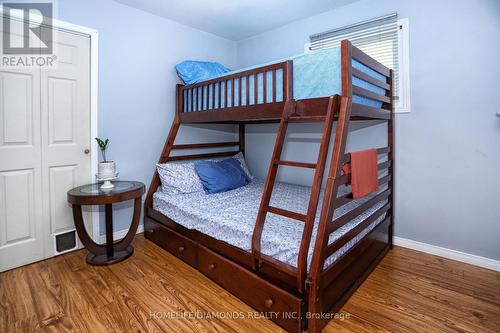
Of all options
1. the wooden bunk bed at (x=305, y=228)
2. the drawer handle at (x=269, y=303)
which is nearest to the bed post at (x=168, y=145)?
the wooden bunk bed at (x=305, y=228)

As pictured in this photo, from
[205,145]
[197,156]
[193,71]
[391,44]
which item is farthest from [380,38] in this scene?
[197,156]

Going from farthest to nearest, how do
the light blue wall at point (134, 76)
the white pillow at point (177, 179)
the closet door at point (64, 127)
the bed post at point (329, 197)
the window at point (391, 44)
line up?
the white pillow at point (177, 179)
the light blue wall at point (134, 76)
the window at point (391, 44)
the closet door at point (64, 127)
the bed post at point (329, 197)

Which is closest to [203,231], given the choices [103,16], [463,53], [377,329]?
[377,329]

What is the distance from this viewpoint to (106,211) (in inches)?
92.6

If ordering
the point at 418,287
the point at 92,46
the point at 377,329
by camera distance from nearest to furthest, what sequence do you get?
1. the point at 377,329
2. the point at 418,287
3. the point at 92,46

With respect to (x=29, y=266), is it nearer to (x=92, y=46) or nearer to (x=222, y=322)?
(x=222, y=322)

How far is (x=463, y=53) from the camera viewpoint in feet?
7.18

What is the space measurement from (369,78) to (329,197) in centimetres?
100

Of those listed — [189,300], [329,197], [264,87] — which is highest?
[264,87]

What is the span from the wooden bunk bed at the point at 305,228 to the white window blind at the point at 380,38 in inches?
14.3

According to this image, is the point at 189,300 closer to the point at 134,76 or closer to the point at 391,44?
the point at 134,76

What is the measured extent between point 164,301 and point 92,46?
234 cm

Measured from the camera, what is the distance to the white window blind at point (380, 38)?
2512 millimetres

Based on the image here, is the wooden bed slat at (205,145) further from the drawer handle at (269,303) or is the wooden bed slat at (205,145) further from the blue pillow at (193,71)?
the drawer handle at (269,303)
